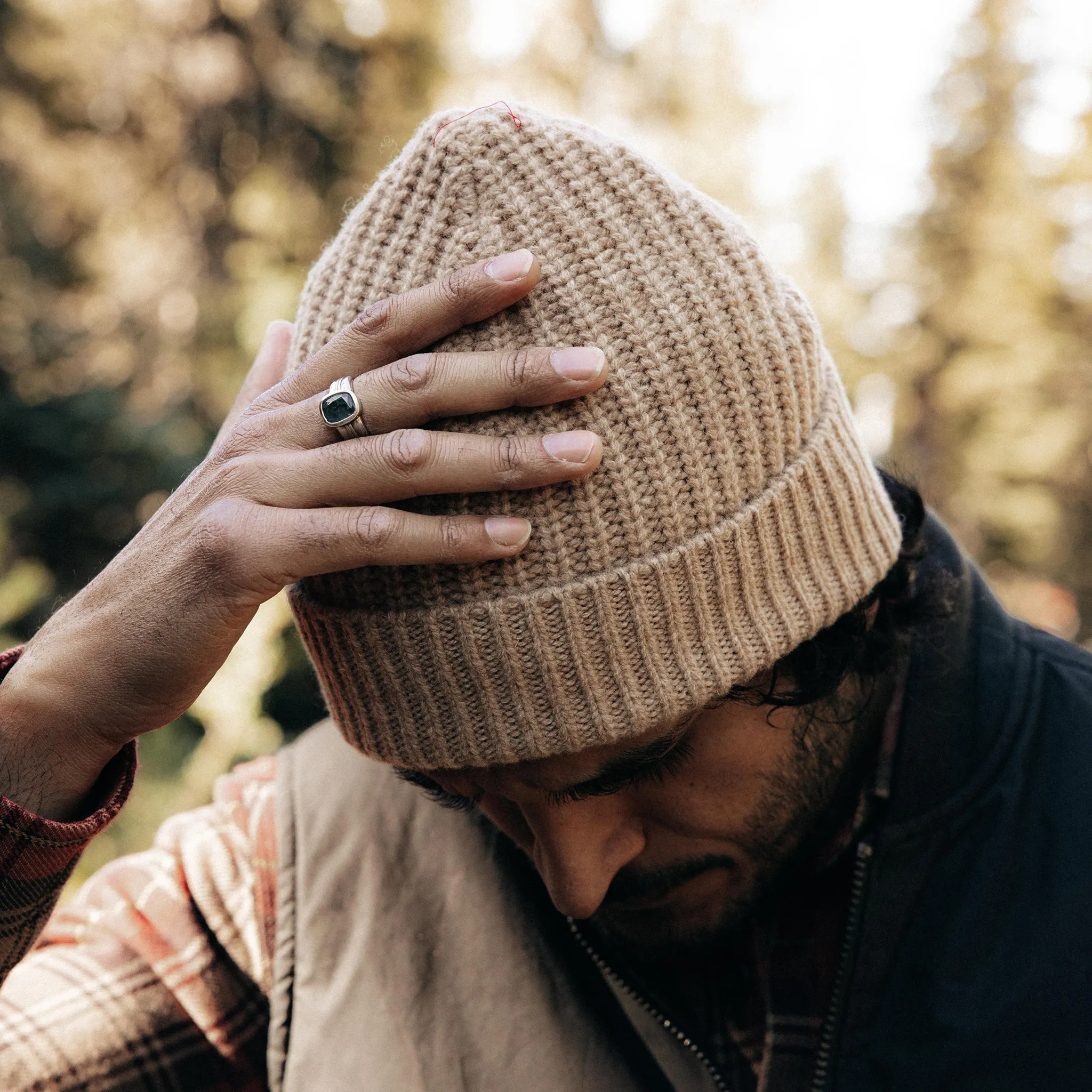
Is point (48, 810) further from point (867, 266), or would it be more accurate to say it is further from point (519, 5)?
point (867, 266)

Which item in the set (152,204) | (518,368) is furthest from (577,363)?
(152,204)

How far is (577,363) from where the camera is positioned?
1242 millimetres

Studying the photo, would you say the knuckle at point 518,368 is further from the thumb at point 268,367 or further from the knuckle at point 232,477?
the thumb at point 268,367

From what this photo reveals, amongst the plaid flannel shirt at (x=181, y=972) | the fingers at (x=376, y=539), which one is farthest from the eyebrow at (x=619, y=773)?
the plaid flannel shirt at (x=181, y=972)

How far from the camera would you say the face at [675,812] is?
148cm

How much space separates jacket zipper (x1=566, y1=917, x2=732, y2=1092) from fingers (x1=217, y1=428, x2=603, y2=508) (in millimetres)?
935

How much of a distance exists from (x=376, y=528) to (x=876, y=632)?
101 centimetres

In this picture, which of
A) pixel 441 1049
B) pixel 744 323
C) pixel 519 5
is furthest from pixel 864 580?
pixel 519 5

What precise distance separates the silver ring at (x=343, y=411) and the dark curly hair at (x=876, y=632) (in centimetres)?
73

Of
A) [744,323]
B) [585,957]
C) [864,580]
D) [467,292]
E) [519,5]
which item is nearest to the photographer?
[467,292]

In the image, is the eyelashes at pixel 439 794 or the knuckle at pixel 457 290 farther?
the eyelashes at pixel 439 794

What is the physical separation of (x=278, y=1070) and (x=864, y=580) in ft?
A: 4.29

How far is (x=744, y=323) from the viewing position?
138cm

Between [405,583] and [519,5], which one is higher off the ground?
[519,5]
